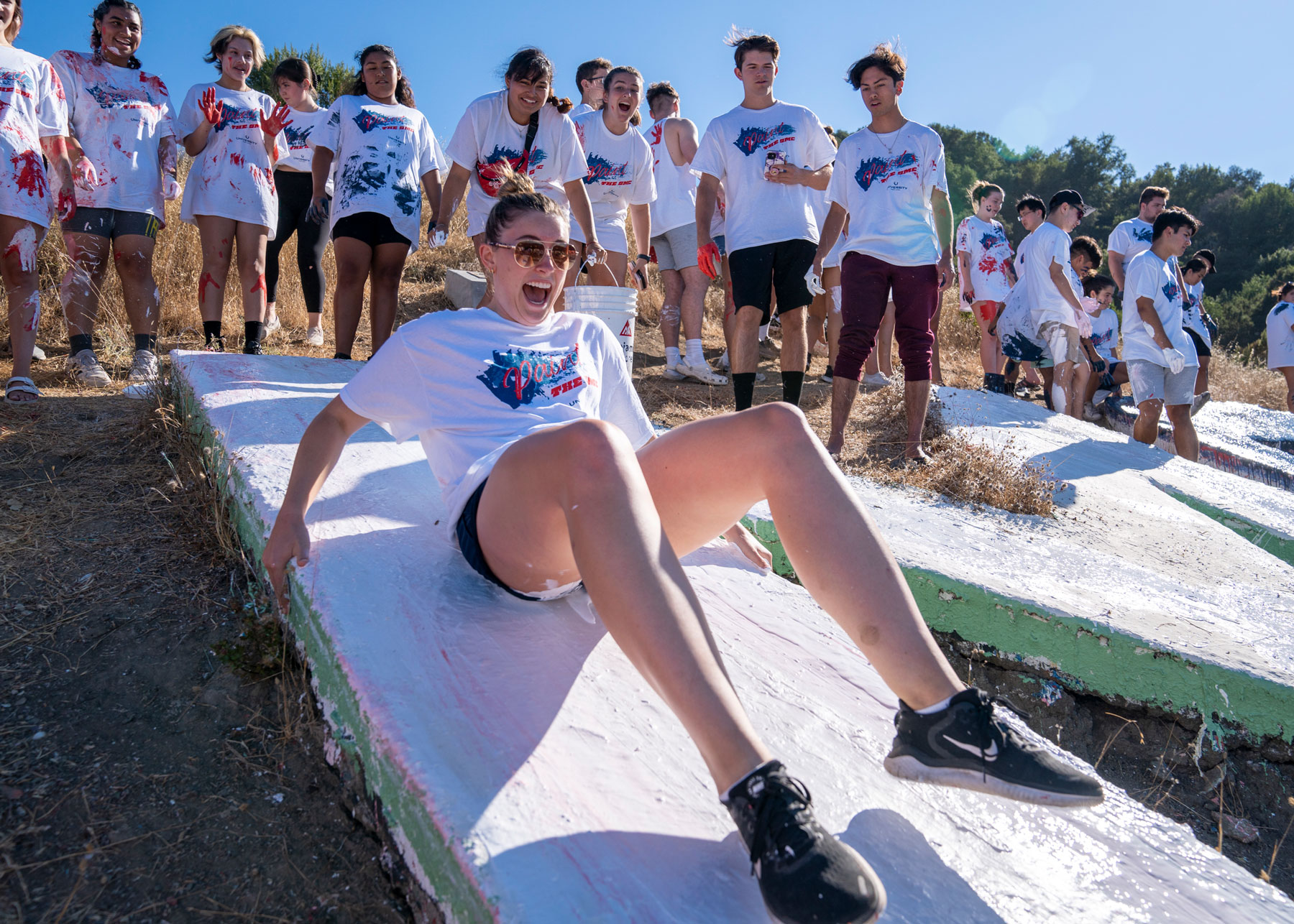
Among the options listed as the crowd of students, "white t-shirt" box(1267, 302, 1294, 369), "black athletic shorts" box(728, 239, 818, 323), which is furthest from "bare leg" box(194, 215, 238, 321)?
"white t-shirt" box(1267, 302, 1294, 369)

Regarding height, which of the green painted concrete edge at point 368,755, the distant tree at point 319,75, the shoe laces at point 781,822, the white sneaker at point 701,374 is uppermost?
the distant tree at point 319,75

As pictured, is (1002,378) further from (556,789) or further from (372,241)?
(556,789)

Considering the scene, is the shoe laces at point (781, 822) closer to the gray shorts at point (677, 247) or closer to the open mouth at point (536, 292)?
the open mouth at point (536, 292)

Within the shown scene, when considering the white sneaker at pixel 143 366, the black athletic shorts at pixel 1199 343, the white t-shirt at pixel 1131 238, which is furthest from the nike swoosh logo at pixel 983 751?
the white t-shirt at pixel 1131 238

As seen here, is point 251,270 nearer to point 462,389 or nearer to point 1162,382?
point 462,389

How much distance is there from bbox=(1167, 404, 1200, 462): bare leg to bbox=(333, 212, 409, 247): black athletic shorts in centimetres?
546

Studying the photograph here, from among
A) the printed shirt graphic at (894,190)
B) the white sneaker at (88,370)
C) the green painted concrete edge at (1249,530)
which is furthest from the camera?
the green painted concrete edge at (1249,530)

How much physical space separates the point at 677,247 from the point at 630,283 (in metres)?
2.75

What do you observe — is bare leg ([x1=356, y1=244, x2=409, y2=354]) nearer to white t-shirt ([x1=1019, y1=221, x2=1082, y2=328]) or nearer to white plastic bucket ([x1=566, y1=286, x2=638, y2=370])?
white plastic bucket ([x1=566, y1=286, x2=638, y2=370])

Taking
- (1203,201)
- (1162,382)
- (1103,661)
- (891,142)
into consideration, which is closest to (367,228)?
(891,142)

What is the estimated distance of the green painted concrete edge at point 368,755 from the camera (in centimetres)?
117

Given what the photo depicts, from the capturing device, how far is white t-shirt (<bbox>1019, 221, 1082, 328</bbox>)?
251 inches

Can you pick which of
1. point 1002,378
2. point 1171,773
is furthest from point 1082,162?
point 1171,773

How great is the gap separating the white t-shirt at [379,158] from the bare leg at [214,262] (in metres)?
0.63
